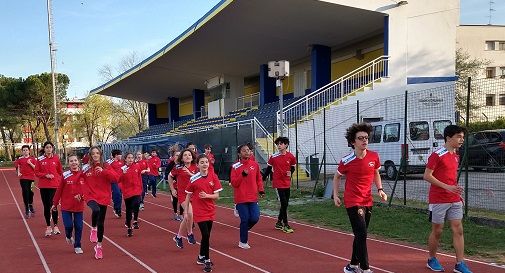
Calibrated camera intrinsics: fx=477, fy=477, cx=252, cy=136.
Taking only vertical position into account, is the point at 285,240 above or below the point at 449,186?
below

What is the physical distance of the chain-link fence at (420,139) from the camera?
10969 mm

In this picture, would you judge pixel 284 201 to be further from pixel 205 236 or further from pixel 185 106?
pixel 185 106

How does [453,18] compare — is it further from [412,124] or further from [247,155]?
[247,155]

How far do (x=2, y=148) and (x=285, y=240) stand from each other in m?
96.9

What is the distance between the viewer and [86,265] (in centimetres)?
725

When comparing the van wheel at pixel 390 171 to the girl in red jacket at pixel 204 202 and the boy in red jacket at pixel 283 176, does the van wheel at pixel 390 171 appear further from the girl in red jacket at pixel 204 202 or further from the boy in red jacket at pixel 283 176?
the girl in red jacket at pixel 204 202

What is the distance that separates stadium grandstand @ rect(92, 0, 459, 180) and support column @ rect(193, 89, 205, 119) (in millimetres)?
11870

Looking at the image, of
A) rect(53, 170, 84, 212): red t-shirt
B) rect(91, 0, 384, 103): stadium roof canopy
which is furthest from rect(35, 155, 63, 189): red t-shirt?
rect(91, 0, 384, 103): stadium roof canopy

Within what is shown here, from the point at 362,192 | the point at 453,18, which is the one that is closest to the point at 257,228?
the point at 362,192

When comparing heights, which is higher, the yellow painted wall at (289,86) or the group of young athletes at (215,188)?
the yellow painted wall at (289,86)

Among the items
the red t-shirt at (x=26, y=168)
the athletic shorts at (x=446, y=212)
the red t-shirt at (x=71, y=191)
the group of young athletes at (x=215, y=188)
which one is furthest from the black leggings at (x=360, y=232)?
the red t-shirt at (x=26, y=168)

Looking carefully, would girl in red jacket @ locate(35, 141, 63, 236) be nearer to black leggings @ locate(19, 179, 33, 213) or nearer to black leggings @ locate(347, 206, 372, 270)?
black leggings @ locate(19, 179, 33, 213)

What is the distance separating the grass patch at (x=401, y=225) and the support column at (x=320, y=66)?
43.1ft

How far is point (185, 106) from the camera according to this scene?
53.6 metres
